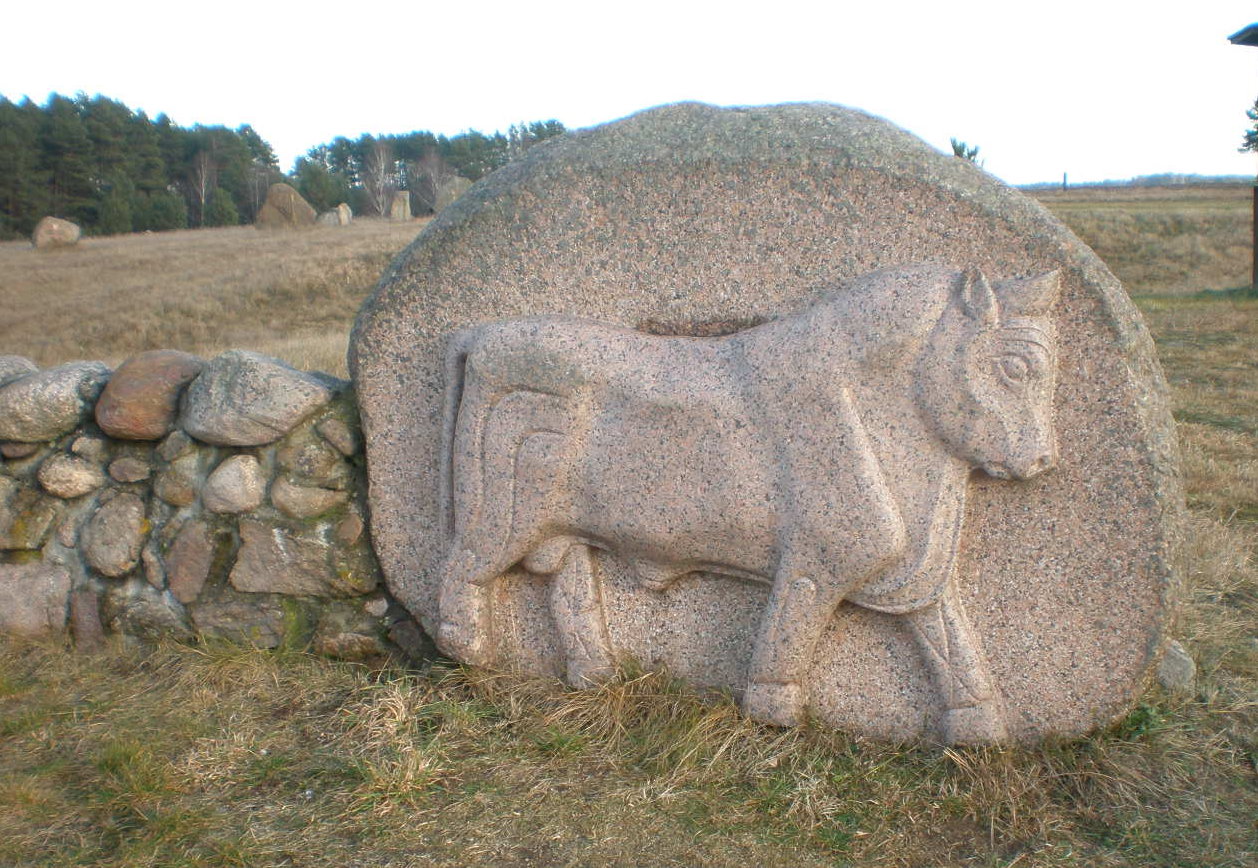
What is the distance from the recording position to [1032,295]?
79.4 inches

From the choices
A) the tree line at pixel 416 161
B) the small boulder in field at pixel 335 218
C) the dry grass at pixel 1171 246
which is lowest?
the dry grass at pixel 1171 246

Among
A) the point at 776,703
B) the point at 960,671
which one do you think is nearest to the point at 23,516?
the point at 776,703

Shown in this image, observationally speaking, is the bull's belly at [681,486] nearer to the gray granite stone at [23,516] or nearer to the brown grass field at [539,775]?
the brown grass field at [539,775]

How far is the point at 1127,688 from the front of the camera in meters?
2.16

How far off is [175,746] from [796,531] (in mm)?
1571

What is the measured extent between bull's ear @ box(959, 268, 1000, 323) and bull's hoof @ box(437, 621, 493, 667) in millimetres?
1434

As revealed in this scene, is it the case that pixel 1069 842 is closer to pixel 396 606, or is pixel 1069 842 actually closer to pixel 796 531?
pixel 796 531

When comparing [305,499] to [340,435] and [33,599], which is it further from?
[33,599]

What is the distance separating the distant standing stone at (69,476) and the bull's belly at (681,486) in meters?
1.53

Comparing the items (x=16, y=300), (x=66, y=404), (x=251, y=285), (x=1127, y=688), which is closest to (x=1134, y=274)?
(x=251, y=285)

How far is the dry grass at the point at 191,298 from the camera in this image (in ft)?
30.7

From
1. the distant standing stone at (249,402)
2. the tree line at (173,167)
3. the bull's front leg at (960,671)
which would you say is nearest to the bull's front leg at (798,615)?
the bull's front leg at (960,671)

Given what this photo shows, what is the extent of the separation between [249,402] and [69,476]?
24.9 inches

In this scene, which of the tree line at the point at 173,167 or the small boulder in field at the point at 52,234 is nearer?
the small boulder in field at the point at 52,234
